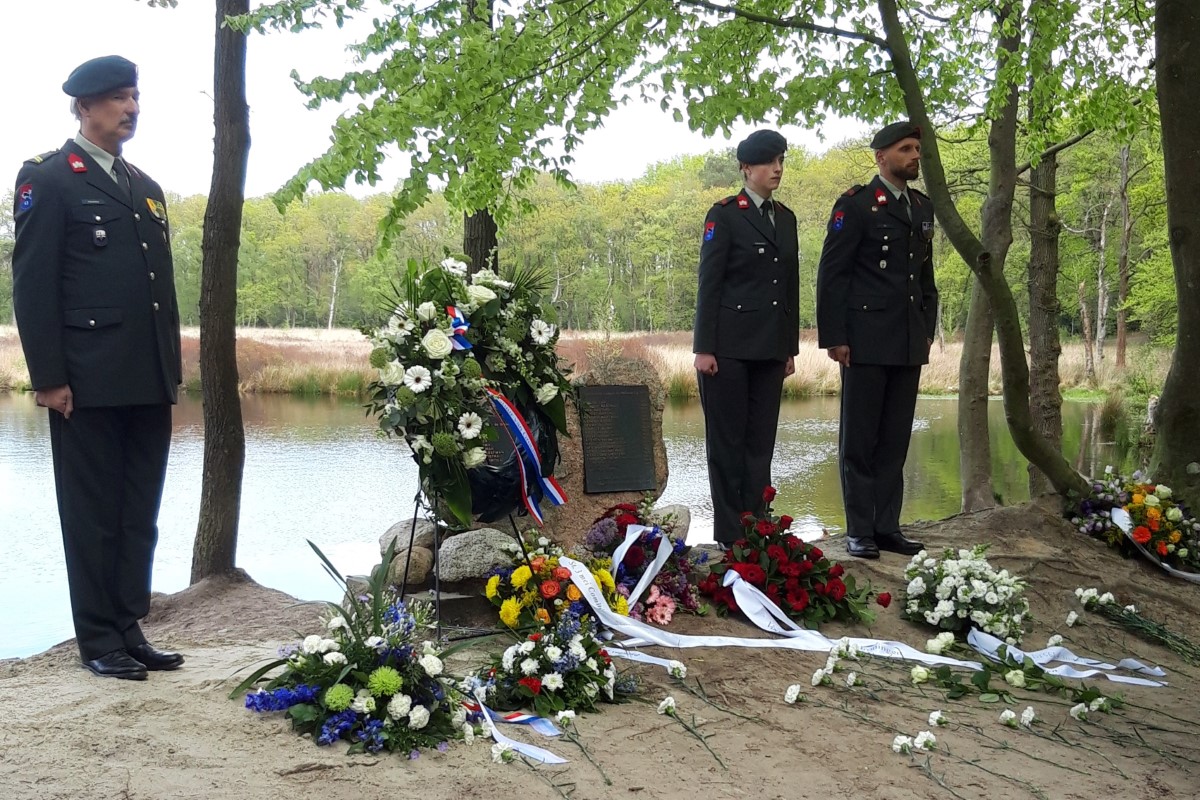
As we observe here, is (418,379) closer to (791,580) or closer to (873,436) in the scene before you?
(791,580)

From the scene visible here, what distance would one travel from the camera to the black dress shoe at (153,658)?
10.9 feet

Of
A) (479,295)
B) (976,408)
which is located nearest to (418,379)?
(479,295)

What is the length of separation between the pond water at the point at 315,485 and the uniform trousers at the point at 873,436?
2306 mm

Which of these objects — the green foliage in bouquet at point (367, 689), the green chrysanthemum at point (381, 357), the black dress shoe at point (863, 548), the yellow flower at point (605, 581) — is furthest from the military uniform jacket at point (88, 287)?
the black dress shoe at point (863, 548)

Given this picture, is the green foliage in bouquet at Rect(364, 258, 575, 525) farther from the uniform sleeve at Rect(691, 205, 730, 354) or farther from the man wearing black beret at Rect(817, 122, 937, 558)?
the man wearing black beret at Rect(817, 122, 937, 558)

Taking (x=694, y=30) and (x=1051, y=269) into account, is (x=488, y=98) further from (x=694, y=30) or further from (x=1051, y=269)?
(x=1051, y=269)

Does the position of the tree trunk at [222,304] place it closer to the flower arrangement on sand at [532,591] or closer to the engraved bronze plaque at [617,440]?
the engraved bronze plaque at [617,440]

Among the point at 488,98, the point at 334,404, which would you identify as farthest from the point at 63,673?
the point at 334,404

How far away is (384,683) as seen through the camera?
2805mm

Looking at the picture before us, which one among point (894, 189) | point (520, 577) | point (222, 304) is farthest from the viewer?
point (222, 304)

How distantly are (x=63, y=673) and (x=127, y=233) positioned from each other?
1.51 m

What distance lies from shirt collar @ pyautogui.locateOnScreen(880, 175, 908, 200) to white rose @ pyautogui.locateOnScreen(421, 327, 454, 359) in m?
2.59

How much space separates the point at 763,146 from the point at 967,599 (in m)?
2.28

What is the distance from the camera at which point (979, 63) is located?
7598 mm
